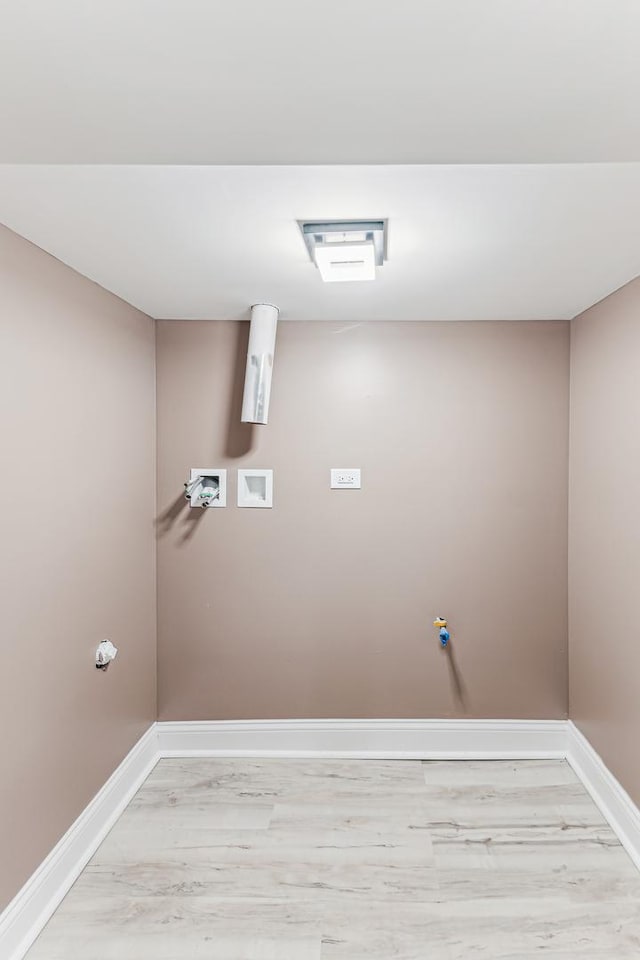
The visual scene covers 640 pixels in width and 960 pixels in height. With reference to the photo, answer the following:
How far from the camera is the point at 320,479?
2.89 meters

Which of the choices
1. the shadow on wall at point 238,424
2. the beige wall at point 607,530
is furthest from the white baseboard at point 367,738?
the shadow on wall at point 238,424

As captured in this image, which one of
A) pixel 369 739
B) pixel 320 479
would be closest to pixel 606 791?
pixel 369 739

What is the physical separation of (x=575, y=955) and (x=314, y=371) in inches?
97.1

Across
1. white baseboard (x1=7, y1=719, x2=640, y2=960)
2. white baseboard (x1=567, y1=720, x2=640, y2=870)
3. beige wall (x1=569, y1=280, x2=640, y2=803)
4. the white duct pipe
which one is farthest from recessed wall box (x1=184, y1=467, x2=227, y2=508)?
white baseboard (x1=567, y1=720, x2=640, y2=870)

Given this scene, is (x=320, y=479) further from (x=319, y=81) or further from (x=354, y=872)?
(x=319, y=81)

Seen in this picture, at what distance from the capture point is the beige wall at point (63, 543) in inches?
67.7

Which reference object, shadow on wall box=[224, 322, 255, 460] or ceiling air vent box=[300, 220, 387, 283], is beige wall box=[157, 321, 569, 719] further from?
ceiling air vent box=[300, 220, 387, 283]

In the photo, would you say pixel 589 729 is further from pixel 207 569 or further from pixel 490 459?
pixel 207 569

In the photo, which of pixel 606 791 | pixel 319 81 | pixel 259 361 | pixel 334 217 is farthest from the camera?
pixel 259 361

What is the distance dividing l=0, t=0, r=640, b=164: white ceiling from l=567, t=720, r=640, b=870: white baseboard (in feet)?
7.65

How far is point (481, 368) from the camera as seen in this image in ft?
9.39

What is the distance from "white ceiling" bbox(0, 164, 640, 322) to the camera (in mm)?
1387

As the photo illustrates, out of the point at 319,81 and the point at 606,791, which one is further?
the point at 606,791

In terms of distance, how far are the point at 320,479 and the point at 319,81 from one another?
2.06 metres
